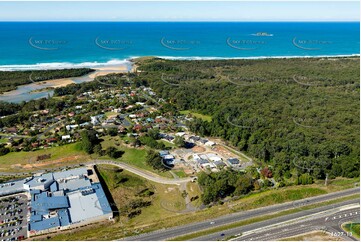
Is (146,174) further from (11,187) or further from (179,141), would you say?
(11,187)

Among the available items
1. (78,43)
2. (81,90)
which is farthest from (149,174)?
(78,43)

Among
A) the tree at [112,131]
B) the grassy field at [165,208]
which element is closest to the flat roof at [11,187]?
the grassy field at [165,208]

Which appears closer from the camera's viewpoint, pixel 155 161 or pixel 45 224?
pixel 45 224

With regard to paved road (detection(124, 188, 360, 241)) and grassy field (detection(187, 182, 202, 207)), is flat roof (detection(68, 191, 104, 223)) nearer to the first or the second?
paved road (detection(124, 188, 360, 241))

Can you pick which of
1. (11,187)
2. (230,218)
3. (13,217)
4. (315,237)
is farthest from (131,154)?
(315,237)

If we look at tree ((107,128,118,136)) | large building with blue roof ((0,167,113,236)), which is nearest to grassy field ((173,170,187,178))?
large building with blue roof ((0,167,113,236))

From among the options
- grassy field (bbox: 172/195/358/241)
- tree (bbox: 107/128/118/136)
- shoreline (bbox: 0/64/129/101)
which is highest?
shoreline (bbox: 0/64/129/101)

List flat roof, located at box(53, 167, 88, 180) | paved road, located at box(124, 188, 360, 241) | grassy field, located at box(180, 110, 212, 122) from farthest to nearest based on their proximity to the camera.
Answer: grassy field, located at box(180, 110, 212, 122), flat roof, located at box(53, 167, 88, 180), paved road, located at box(124, 188, 360, 241)
